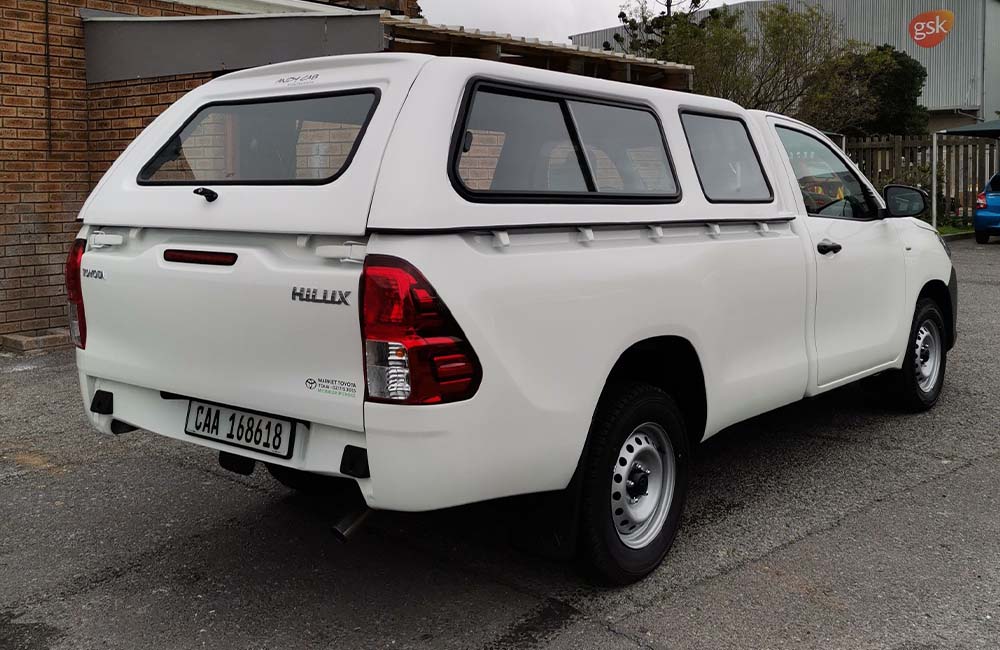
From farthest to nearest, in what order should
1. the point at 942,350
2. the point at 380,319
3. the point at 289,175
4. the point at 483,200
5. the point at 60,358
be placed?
the point at 60,358
the point at 942,350
the point at 289,175
the point at 483,200
the point at 380,319

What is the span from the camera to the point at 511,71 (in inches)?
138

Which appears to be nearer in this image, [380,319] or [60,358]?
[380,319]

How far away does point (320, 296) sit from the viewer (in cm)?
311

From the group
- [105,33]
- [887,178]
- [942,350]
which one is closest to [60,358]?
[105,33]

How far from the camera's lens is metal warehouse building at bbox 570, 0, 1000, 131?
3841 cm

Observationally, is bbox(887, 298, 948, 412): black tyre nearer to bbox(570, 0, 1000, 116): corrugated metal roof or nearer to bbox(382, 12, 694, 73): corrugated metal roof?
bbox(382, 12, 694, 73): corrugated metal roof

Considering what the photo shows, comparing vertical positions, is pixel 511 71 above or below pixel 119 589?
above

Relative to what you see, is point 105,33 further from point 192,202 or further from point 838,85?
point 838,85

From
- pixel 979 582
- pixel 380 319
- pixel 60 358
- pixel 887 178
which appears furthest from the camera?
pixel 887 178

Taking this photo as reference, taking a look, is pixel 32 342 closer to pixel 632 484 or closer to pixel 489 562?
pixel 489 562

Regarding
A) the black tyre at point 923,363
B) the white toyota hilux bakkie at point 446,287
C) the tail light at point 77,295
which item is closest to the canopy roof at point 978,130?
the black tyre at point 923,363

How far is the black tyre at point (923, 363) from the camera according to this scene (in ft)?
19.9

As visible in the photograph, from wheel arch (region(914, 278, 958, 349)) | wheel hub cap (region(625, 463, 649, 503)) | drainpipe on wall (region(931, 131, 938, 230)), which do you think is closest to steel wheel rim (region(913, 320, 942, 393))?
wheel arch (region(914, 278, 958, 349))

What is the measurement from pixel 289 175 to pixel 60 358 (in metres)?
5.85
